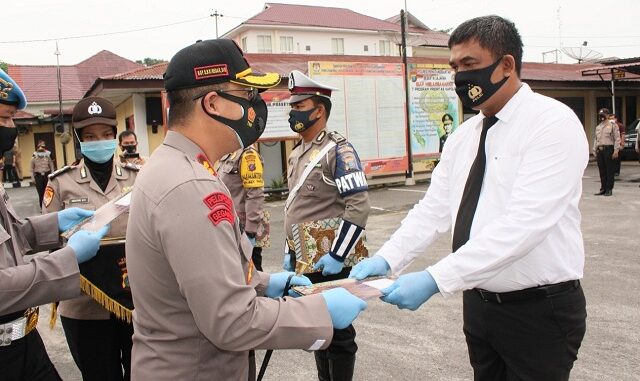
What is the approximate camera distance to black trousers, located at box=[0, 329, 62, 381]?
2201 millimetres

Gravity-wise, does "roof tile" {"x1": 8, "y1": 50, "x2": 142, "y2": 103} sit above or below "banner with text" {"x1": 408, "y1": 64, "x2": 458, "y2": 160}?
above

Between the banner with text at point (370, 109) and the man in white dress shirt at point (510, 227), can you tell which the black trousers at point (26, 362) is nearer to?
the man in white dress shirt at point (510, 227)

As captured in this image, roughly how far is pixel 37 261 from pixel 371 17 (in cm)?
4664

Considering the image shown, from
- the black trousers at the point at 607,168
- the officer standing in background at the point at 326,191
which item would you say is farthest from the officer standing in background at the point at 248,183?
the black trousers at the point at 607,168

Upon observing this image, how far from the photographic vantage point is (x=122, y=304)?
267 cm

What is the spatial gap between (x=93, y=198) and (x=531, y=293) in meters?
2.44

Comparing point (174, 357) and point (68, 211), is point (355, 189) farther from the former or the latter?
point (174, 357)

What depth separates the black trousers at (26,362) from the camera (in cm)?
220

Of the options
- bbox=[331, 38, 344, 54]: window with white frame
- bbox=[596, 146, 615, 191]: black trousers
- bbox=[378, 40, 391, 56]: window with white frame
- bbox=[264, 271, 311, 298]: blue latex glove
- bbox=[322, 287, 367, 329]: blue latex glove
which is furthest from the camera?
bbox=[378, 40, 391, 56]: window with white frame

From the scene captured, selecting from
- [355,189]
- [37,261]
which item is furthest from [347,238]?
[37,261]

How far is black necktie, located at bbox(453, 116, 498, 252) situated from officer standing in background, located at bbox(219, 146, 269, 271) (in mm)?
2995

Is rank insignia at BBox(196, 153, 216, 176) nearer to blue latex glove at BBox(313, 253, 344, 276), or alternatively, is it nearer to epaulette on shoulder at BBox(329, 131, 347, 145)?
blue latex glove at BBox(313, 253, 344, 276)

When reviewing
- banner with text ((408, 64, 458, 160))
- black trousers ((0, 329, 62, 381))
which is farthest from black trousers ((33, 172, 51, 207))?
black trousers ((0, 329, 62, 381))

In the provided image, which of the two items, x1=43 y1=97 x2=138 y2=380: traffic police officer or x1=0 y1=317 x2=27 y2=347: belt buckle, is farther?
x1=43 y1=97 x2=138 y2=380: traffic police officer
